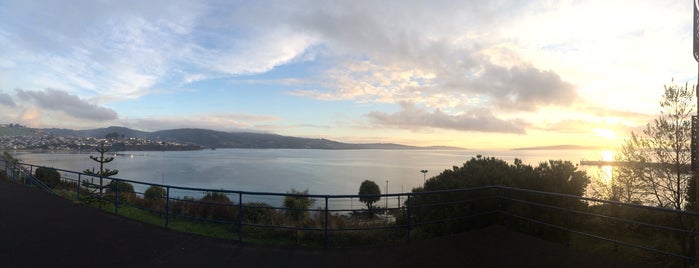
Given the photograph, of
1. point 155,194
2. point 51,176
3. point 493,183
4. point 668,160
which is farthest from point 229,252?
point 155,194

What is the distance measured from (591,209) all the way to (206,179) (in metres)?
102

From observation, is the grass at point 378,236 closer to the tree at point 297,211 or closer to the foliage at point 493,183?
the tree at point 297,211

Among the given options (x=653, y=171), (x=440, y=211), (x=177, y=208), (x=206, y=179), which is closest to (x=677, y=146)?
(x=653, y=171)

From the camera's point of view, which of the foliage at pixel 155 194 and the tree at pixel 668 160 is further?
the tree at pixel 668 160

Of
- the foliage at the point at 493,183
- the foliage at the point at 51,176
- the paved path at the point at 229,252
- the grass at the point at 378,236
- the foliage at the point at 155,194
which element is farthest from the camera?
the foliage at the point at 51,176

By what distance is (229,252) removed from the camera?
20.3ft

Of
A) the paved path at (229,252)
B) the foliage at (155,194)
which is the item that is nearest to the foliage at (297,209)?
the paved path at (229,252)

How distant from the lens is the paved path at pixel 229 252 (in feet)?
18.8

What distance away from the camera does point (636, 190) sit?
16.4 meters

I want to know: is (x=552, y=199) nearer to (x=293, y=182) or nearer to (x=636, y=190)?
(x=636, y=190)

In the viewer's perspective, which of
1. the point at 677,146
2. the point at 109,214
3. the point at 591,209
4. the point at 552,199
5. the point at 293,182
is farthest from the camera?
the point at 293,182

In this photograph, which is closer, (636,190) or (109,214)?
(109,214)

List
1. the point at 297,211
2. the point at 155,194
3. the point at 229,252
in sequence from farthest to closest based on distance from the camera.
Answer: the point at 155,194 < the point at 297,211 < the point at 229,252

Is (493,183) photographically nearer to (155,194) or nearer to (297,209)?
(297,209)
